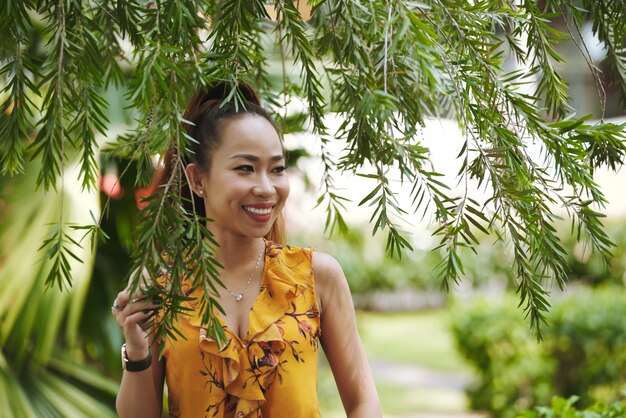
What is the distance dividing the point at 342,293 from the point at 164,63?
934mm

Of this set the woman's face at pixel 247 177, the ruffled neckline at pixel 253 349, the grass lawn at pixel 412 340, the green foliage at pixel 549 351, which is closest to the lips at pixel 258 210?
the woman's face at pixel 247 177

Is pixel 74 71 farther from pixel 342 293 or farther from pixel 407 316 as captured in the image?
pixel 407 316

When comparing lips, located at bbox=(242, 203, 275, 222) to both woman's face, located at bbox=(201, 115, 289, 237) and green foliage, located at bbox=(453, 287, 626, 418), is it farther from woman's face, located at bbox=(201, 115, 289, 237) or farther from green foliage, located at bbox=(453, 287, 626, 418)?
green foliage, located at bbox=(453, 287, 626, 418)

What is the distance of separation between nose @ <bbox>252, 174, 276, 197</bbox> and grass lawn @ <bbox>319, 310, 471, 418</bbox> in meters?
5.97

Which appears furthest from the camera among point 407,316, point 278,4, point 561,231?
point 407,316

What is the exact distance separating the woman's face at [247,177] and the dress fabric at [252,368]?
0.24 m

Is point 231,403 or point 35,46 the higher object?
point 35,46

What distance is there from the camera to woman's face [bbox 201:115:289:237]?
1656mm

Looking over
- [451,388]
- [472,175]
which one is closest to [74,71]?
[472,175]

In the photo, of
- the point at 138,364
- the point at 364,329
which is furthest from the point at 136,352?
the point at 364,329

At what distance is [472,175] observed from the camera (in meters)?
1.23

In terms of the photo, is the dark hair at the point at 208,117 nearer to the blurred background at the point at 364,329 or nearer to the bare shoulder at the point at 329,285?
the blurred background at the point at 364,329

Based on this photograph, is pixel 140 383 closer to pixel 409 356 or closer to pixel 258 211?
pixel 258 211

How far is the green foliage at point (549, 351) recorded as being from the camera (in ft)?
20.7
